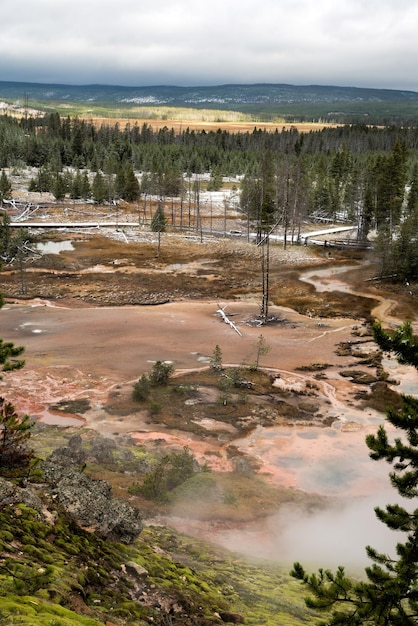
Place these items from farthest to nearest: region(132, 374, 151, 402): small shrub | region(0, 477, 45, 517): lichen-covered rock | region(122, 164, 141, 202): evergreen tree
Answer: region(122, 164, 141, 202): evergreen tree, region(132, 374, 151, 402): small shrub, region(0, 477, 45, 517): lichen-covered rock

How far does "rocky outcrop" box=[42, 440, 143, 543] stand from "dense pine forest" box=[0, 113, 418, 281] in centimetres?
3222

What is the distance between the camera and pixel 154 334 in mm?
38188

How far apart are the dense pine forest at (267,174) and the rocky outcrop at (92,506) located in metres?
32.2

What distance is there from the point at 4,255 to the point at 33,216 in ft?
89.4

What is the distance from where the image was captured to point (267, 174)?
86.5 meters

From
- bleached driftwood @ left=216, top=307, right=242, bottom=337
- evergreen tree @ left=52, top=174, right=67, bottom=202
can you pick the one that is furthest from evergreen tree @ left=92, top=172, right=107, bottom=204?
bleached driftwood @ left=216, top=307, right=242, bottom=337

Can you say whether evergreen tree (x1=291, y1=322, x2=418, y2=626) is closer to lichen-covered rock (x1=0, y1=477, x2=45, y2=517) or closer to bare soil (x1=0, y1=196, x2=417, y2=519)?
lichen-covered rock (x1=0, y1=477, x2=45, y2=517)

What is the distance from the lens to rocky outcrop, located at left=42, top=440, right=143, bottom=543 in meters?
12.2

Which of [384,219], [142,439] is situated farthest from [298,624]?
[384,219]

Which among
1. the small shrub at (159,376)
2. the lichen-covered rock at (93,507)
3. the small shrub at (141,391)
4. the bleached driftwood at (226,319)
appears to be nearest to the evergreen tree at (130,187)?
the bleached driftwood at (226,319)

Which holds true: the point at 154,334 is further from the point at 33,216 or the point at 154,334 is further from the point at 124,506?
the point at 33,216

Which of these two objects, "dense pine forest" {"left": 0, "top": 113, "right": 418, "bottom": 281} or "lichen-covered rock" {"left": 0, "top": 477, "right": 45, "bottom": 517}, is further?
"dense pine forest" {"left": 0, "top": 113, "right": 418, "bottom": 281}

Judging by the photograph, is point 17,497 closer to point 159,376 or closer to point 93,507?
point 93,507

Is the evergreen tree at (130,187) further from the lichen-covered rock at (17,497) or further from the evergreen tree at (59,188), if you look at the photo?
the lichen-covered rock at (17,497)
